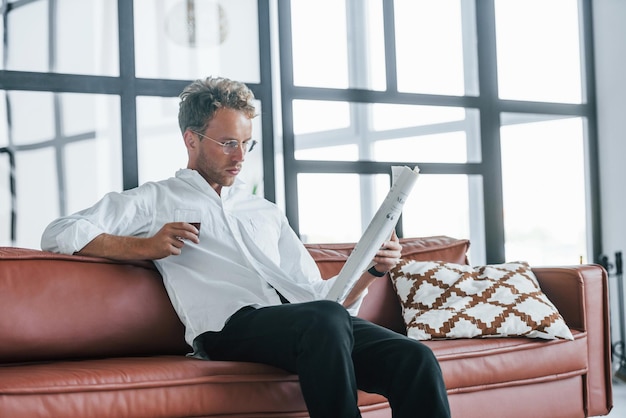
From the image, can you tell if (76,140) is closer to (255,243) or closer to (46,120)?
(46,120)

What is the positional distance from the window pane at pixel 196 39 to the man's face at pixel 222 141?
140 centimetres

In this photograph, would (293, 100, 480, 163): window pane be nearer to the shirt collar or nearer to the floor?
the floor

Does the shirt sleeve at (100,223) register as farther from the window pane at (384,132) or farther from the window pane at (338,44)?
the window pane at (338,44)

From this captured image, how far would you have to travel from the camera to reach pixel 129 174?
367 centimetres

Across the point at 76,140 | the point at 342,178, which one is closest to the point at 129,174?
the point at 76,140

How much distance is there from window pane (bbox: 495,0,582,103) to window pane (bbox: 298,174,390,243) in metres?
1.05

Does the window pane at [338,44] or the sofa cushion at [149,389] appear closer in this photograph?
the sofa cushion at [149,389]

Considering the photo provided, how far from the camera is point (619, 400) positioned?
3600mm

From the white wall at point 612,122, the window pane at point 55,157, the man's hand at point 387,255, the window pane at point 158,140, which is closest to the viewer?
the man's hand at point 387,255

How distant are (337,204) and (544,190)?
1.38 meters

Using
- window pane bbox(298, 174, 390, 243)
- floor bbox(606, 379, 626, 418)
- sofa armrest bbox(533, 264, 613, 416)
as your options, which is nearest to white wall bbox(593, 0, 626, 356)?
floor bbox(606, 379, 626, 418)

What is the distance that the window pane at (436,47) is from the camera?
438 centimetres

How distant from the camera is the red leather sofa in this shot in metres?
1.91

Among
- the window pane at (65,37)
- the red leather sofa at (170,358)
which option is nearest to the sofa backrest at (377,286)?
the red leather sofa at (170,358)
